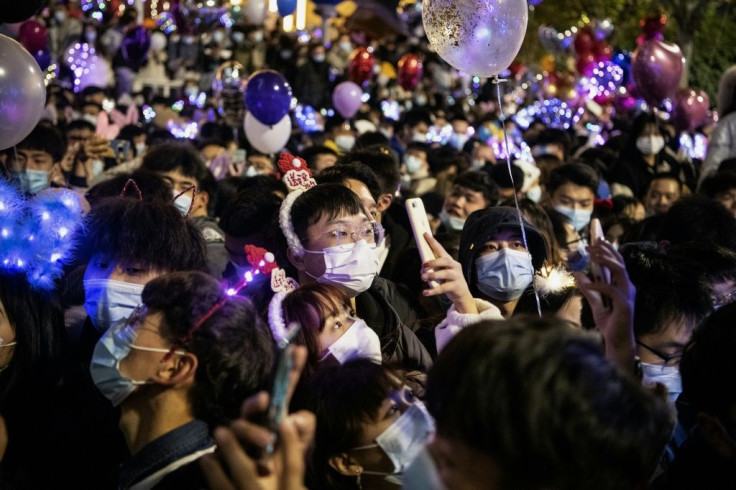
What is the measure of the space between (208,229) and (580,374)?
170 inches

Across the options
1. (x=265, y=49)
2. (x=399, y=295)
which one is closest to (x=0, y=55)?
(x=399, y=295)

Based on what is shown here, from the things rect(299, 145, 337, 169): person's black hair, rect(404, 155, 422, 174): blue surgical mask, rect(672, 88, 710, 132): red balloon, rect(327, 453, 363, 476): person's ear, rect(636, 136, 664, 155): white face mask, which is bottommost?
rect(672, 88, 710, 132): red balloon

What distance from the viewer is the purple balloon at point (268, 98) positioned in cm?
892

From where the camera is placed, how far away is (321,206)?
13.8 ft

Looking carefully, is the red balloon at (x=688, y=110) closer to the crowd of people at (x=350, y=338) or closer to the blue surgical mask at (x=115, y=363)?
the crowd of people at (x=350, y=338)

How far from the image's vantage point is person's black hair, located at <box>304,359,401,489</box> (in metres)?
2.61

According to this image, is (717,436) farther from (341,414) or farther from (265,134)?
(265,134)

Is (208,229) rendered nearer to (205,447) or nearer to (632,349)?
(205,447)

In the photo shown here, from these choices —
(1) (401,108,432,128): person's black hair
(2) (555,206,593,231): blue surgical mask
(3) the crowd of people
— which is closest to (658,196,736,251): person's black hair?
(3) the crowd of people

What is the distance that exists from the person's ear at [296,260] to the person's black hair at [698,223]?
220 centimetres

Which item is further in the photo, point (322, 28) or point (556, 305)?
point (322, 28)

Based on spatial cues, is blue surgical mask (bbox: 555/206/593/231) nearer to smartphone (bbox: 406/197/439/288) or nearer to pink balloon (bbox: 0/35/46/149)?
smartphone (bbox: 406/197/439/288)

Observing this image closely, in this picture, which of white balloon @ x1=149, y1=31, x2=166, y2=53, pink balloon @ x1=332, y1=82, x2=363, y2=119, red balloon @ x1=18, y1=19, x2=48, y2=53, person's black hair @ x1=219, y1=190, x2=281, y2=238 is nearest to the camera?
person's black hair @ x1=219, y1=190, x2=281, y2=238

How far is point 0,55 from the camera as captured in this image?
15.2 feet
